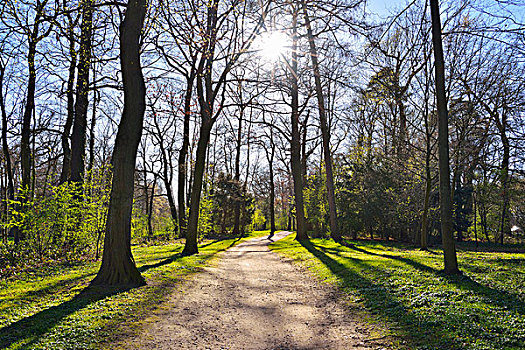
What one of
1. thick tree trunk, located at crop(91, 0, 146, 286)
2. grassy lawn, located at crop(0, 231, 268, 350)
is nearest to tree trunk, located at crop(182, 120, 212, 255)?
grassy lawn, located at crop(0, 231, 268, 350)

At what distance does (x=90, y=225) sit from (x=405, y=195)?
56.3ft

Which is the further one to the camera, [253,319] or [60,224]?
[60,224]

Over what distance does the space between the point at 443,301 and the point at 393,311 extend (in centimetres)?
81

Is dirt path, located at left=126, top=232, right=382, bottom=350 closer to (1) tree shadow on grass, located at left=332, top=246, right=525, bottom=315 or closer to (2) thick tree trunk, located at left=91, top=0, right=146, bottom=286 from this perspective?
A: (2) thick tree trunk, located at left=91, top=0, right=146, bottom=286

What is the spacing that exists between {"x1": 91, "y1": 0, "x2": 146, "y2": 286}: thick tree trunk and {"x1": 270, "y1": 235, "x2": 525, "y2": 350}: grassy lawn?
186 inches

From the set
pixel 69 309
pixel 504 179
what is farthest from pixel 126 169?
pixel 504 179

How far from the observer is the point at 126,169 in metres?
7.93

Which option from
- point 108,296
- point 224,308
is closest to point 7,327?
point 108,296

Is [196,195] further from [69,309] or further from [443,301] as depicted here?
[443,301]

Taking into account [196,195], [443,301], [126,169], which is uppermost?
[126,169]

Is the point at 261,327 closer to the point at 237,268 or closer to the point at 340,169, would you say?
the point at 237,268

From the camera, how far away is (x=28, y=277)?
8680mm

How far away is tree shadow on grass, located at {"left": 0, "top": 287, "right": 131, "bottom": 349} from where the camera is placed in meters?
4.50

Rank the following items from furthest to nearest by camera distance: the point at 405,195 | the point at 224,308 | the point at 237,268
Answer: the point at 405,195 < the point at 237,268 < the point at 224,308
